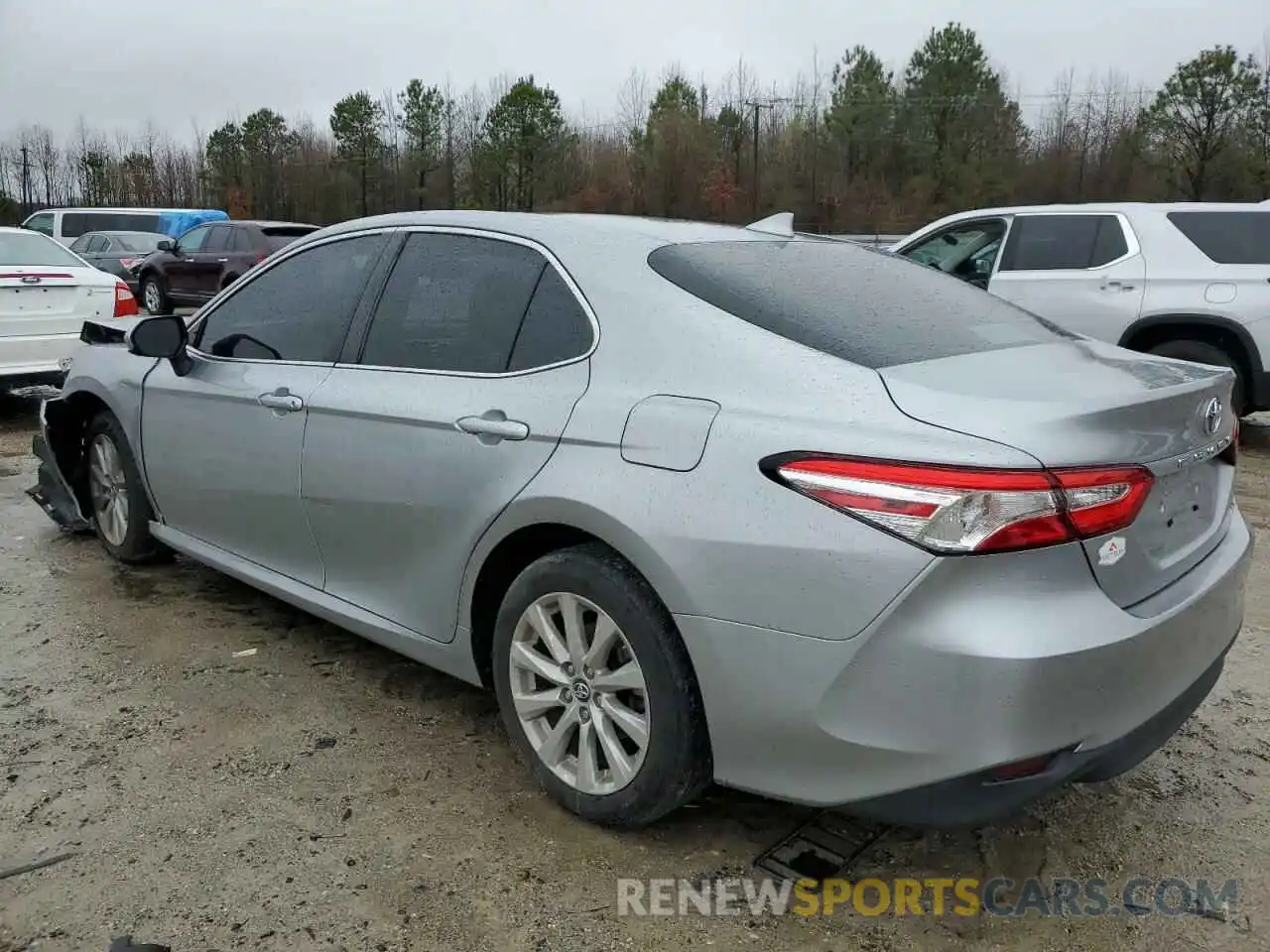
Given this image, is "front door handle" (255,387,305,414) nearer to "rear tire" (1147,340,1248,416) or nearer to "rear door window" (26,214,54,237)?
"rear tire" (1147,340,1248,416)

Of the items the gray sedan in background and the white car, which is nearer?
the white car

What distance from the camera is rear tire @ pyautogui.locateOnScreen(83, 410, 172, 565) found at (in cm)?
449

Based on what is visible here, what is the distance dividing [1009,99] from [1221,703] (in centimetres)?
4861

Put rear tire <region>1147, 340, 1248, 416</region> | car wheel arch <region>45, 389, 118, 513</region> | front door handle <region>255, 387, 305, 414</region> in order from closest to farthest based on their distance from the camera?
front door handle <region>255, 387, 305, 414</region>
car wheel arch <region>45, 389, 118, 513</region>
rear tire <region>1147, 340, 1248, 416</region>

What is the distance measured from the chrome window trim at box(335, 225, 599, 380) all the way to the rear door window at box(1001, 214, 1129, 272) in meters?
5.94

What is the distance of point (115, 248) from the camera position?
21938 mm

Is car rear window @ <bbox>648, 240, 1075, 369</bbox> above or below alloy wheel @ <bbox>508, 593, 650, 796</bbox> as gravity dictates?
above

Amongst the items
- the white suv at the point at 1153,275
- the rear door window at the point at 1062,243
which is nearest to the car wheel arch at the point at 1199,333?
the white suv at the point at 1153,275

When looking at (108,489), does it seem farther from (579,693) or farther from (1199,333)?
(1199,333)

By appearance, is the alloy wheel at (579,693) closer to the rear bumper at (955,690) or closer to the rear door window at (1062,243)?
the rear bumper at (955,690)

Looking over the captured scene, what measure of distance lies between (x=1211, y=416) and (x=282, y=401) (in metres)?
2.71

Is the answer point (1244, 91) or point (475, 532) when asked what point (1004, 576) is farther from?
point (1244, 91)

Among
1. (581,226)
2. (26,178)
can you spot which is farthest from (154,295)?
(26,178)

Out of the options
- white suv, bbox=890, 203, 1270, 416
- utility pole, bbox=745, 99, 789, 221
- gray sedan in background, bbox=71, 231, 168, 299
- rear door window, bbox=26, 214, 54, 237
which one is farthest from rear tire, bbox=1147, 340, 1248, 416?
utility pole, bbox=745, 99, 789, 221
